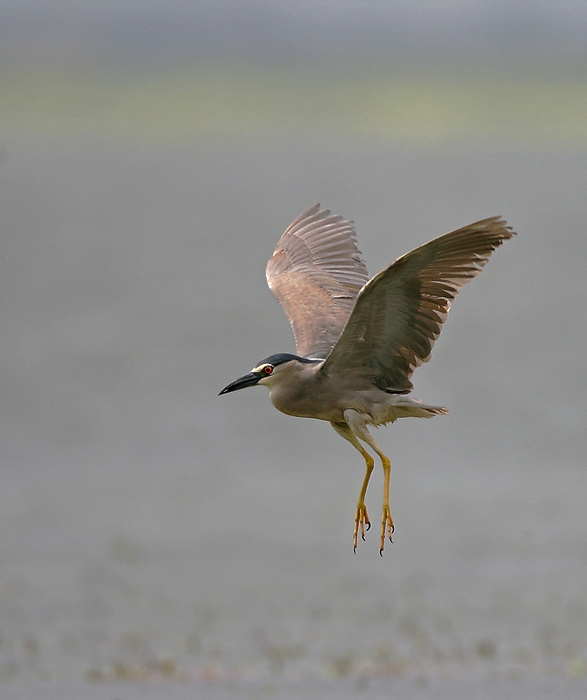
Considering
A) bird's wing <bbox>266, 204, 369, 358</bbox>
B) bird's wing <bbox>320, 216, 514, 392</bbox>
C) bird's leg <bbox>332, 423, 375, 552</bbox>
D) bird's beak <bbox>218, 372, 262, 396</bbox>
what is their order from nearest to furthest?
1. bird's wing <bbox>320, 216, 514, 392</bbox>
2. bird's beak <bbox>218, 372, 262, 396</bbox>
3. bird's leg <bbox>332, 423, 375, 552</bbox>
4. bird's wing <bbox>266, 204, 369, 358</bbox>

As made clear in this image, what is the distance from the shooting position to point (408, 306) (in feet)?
32.8

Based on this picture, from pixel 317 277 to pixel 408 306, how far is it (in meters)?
2.60

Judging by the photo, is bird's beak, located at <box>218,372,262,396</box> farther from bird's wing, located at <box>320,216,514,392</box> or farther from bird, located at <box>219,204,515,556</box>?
bird's wing, located at <box>320,216,514,392</box>

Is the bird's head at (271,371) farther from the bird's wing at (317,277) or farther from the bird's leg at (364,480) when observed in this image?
the bird's wing at (317,277)

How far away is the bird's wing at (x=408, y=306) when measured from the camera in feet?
31.6

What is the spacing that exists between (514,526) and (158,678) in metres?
6.44

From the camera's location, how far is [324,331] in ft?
37.8

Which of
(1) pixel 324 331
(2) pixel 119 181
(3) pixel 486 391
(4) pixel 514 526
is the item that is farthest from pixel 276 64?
(1) pixel 324 331

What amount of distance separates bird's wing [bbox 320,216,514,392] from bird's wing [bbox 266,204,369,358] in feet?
3.03

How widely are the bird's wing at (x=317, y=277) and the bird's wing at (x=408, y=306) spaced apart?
3.03 ft

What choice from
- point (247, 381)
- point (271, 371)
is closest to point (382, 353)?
point (271, 371)

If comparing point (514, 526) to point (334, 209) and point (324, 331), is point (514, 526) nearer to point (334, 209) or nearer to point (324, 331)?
point (334, 209)

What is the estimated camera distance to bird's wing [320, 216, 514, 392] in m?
9.63

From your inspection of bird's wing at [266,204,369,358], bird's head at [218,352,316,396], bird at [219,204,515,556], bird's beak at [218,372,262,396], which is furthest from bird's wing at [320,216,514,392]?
bird's wing at [266,204,369,358]
